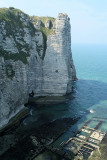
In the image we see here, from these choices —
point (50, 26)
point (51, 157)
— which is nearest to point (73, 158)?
point (51, 157)

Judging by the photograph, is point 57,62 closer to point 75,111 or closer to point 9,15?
point 75,111

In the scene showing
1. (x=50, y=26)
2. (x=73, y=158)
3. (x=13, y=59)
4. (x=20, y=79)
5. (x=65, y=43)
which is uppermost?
(x=50, y=26)

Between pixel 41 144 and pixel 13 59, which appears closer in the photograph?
pixel 41 144

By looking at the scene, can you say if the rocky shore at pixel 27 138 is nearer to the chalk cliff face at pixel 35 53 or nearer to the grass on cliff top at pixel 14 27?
the chalk cliff face at pixel 35 53

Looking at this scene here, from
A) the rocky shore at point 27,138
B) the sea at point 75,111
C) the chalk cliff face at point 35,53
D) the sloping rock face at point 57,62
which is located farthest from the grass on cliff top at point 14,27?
the rocky shore at point 27,138

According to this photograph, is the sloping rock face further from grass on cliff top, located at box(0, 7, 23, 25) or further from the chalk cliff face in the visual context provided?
grass on cliff top, located at box(0, 7, 23, 25)

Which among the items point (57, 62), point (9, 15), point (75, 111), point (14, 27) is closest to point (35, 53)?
point (57, 62)

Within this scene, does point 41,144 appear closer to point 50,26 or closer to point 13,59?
point 13,59

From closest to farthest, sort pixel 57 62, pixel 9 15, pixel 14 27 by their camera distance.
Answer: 1. pixel 14 27
2. pixel 9 15
3. pixel 57 62
